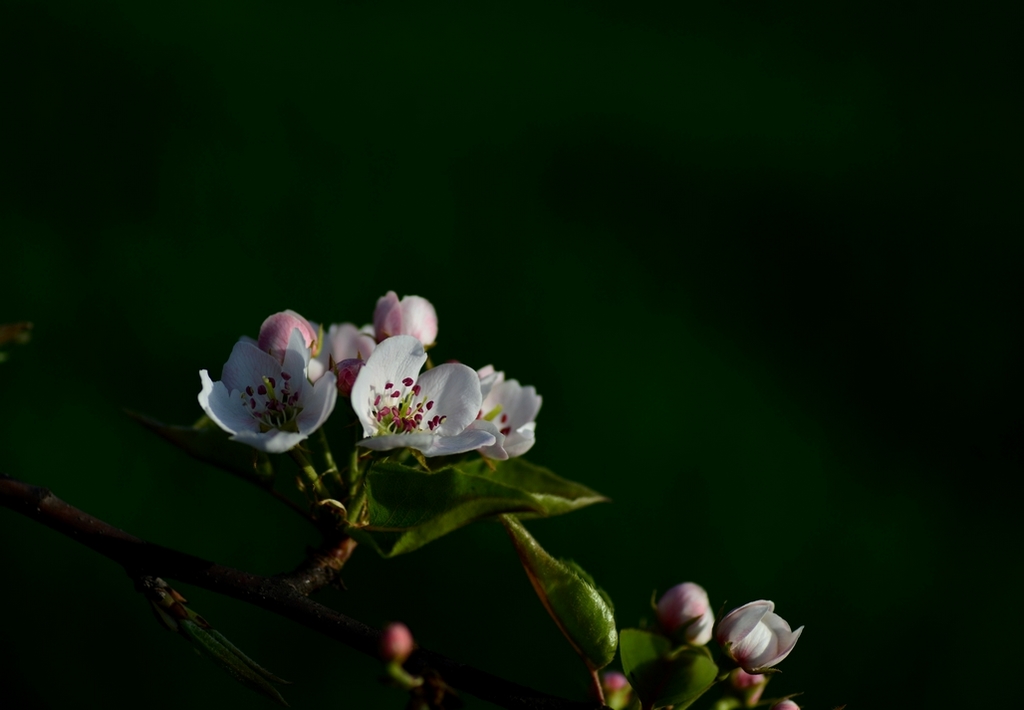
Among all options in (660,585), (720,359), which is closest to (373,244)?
(720,359)

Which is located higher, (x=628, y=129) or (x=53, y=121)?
(x=628, y=129)

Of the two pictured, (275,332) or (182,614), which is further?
(275,332)

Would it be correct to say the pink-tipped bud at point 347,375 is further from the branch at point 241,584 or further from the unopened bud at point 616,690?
the unopened bud at point 616,690

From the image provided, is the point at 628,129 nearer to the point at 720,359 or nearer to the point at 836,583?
the point at 720,359

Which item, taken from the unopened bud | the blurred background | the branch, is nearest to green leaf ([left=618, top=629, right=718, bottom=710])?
the branch

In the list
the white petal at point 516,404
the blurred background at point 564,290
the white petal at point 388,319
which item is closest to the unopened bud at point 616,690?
the white petal at point 516,404

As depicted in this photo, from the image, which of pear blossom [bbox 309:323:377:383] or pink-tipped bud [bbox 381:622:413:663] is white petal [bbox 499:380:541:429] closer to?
pear blossom [bbox 309:323:377:383]

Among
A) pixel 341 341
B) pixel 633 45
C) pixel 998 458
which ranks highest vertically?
pixel 633 45
